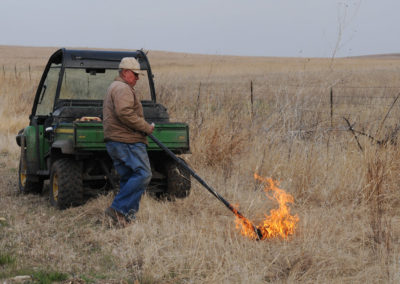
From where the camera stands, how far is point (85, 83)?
784 centimetres

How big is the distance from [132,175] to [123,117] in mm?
644

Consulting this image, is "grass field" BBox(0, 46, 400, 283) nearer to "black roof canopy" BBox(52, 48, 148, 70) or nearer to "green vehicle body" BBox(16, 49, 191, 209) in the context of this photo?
"green vehicle body" BBox(16, 49, 191, 209)

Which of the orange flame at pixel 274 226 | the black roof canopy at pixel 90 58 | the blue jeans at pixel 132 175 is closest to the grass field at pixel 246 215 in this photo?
the orange flame at pixel 274 226

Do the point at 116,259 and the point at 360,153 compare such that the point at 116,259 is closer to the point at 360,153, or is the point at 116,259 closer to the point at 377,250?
the point at 377,250

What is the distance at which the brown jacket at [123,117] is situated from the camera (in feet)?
19.3

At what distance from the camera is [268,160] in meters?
8.18

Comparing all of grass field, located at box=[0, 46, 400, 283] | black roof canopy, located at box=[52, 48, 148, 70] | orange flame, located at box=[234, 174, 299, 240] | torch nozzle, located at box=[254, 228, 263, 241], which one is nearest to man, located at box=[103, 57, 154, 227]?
grass field, located at box=[0, 46, 400, 283]

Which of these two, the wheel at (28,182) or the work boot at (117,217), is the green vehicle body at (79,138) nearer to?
the wheel at (28,182)

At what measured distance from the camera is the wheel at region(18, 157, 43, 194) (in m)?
7.89

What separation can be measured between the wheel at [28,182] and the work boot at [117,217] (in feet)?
7.31

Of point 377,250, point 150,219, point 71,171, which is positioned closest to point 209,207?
point 150,219

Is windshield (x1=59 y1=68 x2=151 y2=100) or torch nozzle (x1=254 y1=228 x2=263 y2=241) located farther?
windshield (x1=59 y1=68 x2=151 y2=100)

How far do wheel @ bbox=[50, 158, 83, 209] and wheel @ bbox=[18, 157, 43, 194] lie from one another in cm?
125

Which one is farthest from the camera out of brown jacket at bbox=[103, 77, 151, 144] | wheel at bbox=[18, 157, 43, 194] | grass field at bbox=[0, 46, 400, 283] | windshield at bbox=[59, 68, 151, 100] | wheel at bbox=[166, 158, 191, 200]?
wheel at bbox=[18, 157, 43, 194]
